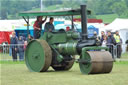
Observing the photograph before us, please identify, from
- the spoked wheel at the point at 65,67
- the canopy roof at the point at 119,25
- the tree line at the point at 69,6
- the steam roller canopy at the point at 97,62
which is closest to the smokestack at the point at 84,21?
the steam roller canopy at the point at 97,62

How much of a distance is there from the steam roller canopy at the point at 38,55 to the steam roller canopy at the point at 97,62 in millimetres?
1809

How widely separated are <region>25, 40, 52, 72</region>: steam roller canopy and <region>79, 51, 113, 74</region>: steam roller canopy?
181 centimetres

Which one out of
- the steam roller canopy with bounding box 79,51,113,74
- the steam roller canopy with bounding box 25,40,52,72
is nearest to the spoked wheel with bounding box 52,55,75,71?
the steam roller canopy with bounding box 25,40,52,72

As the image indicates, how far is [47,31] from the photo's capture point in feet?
59.2

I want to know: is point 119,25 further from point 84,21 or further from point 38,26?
point 84,21

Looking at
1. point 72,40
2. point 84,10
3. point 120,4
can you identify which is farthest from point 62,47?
point 120,4

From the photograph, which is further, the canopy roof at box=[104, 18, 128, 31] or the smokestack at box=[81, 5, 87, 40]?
the canopy roof at box=[104, 18, 128, 31]

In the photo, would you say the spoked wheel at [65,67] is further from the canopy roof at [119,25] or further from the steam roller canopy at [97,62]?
the canopy roof at [119,25]

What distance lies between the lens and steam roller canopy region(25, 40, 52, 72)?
17.4 m

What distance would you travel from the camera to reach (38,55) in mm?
17828

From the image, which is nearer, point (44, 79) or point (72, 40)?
point (44, 79)

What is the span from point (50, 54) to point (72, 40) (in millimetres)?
918

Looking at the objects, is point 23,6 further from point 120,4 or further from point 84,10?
point 84,10

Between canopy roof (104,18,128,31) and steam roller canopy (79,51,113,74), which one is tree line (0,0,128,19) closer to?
canopy roof (104,18,128,31)
